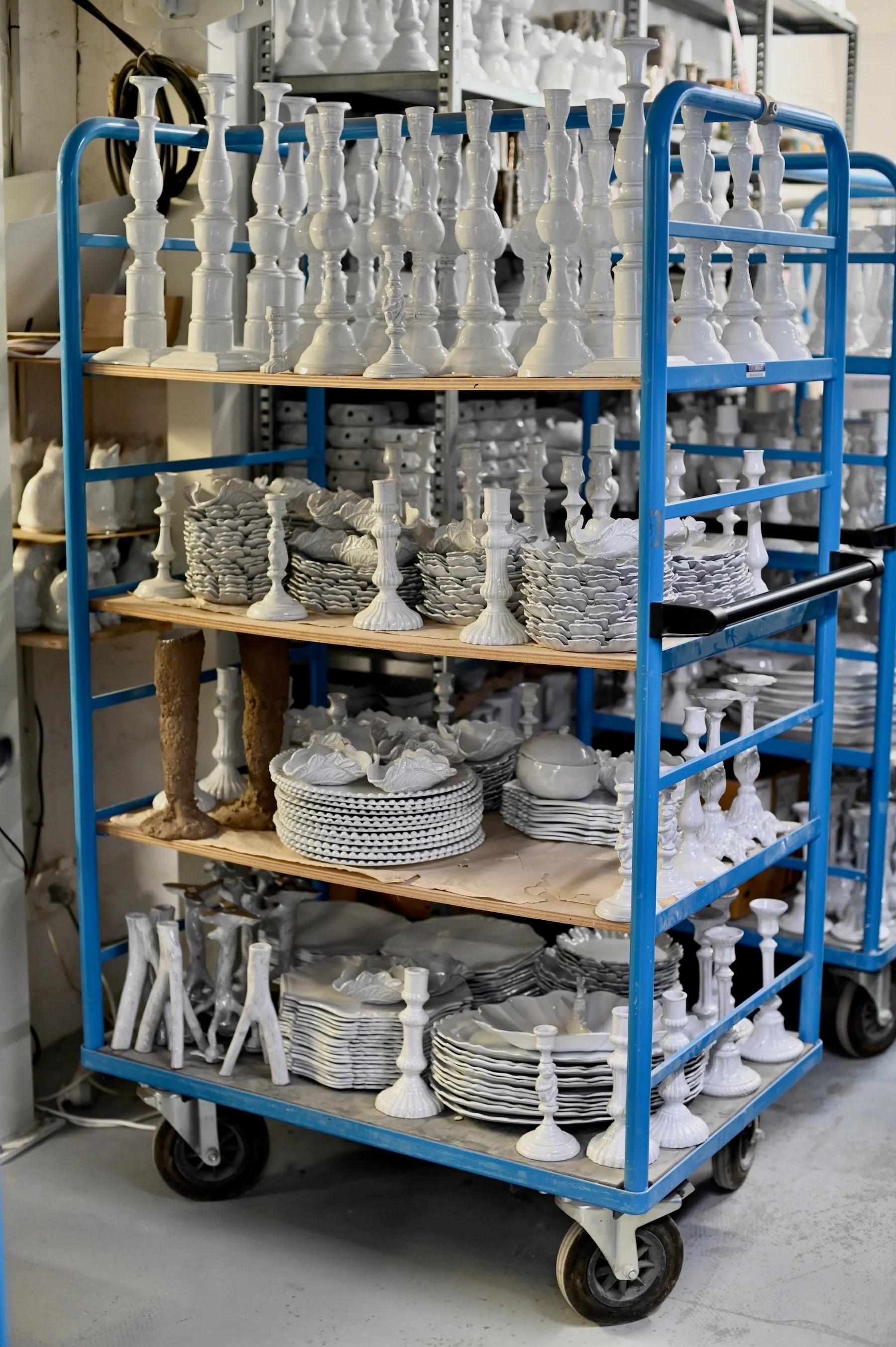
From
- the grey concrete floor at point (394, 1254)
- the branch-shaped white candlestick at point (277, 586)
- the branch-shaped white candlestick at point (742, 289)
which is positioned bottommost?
the grey concrete floor at point (394, 1254)

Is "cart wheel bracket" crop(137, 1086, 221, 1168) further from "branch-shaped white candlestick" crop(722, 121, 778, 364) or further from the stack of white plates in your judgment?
"branch-shaped white candlestick" crop(722, 121, 778, 364)

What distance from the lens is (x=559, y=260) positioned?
2938 mm

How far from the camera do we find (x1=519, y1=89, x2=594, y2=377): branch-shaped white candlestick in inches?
114

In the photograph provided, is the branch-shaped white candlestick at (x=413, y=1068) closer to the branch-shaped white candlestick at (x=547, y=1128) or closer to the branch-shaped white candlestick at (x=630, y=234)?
the branch-shaped white candlestick at (x=547, y=1128)

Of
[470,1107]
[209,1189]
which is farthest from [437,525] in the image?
[209,1189]

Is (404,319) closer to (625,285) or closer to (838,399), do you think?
(625,285)

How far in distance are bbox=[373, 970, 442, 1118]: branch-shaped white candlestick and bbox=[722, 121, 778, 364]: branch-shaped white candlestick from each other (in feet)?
4.41

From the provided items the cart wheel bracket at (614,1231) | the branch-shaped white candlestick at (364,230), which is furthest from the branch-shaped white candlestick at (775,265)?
the cart wheel bracket at (614,1231)

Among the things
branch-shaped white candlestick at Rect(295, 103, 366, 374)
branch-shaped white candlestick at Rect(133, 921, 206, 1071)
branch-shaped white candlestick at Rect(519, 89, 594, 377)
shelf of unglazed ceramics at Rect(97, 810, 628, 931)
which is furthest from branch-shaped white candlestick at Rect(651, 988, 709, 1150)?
branch-shaped white candlestick at Rect(295, 103, 366, 374)

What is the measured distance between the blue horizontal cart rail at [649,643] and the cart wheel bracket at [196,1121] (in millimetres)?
41

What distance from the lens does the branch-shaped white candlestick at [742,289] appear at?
304 cm

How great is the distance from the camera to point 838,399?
3385 millimetres

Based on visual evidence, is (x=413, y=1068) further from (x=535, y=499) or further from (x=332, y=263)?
(x=332, y=263)

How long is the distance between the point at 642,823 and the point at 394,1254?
3.70 ft
